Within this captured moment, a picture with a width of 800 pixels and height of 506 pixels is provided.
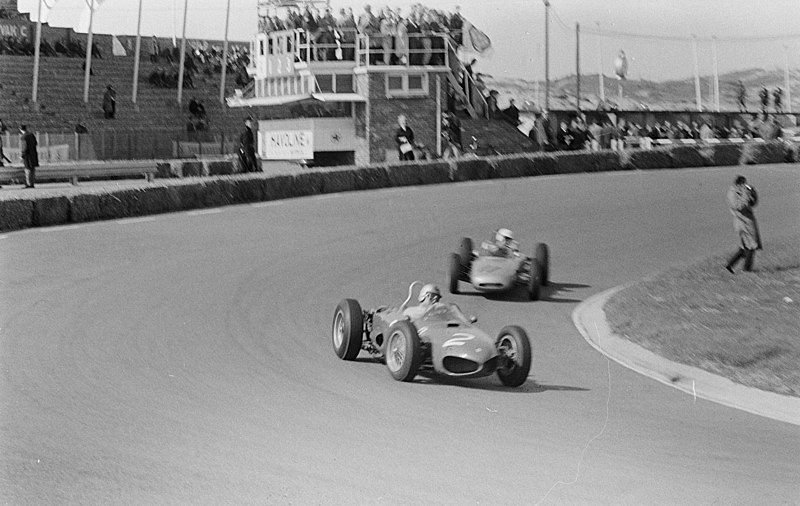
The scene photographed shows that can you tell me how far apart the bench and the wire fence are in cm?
285

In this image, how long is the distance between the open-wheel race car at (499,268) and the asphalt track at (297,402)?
0.22m

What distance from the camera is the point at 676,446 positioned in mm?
7008

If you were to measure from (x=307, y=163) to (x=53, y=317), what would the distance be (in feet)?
75.4

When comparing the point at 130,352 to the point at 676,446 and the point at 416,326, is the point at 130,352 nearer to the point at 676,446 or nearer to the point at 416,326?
the point at 416,326

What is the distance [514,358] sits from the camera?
861 centimetres

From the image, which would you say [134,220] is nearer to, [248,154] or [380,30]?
[248,154]

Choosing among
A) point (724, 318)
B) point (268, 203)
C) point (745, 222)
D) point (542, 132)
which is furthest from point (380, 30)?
point (724, 318)

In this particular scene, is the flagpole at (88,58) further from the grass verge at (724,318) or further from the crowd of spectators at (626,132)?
the grass verge at (724,318)

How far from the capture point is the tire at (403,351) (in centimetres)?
847

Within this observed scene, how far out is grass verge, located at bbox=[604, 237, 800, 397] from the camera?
9148 mm

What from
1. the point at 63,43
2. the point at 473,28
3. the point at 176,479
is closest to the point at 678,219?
the point at 473,28

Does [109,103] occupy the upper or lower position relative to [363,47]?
lower

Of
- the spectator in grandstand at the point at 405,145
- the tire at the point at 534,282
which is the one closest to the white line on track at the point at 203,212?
the tire at the point at 534,282

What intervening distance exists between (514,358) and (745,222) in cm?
695
